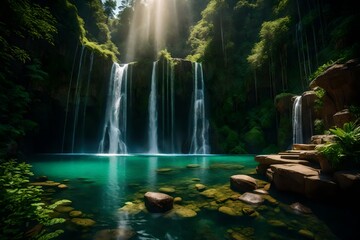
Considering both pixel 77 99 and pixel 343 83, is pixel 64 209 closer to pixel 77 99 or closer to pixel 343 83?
pixel 343 83

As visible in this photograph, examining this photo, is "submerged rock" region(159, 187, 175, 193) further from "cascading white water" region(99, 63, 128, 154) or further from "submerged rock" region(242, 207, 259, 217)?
"cascading white water" region(99, 63, 128, 154)

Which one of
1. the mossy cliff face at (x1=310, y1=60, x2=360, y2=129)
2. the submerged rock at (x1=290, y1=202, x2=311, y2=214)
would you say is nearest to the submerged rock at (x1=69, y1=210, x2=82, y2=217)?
the submerged rock at (x1=290, y1=202, x2=311, y2=214)

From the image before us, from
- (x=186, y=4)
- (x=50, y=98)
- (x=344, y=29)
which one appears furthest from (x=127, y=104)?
(x=186, y=4)

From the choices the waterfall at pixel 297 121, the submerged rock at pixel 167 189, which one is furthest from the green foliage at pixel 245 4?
the submerged rock at pixel 167 189

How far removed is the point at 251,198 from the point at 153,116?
61.9 feet

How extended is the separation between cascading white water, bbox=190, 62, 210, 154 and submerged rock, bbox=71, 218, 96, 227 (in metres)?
18.0

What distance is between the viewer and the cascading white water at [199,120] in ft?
72.6

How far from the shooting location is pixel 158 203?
4.82m

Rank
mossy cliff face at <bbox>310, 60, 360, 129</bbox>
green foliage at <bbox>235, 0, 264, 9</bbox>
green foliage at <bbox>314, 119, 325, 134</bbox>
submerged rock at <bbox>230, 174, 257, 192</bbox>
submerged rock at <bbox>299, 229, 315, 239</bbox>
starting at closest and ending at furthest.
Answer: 1. submerged rock at <bbox>299, 229, 315, 239</bbox>
2. submerged rock at <bbox>230, 174, 257, 192</bbox>
3. mossy cliff face at <bbox>310, 60, 360, 129</bbox>
4. green foliage at <bbox>314, 119, 325, 134</bbox>
5. green foliage at <bbox>235, 0, 264, 9</bbox>

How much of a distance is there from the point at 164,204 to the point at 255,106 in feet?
67.5

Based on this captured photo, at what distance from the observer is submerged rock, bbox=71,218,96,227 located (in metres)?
3.99

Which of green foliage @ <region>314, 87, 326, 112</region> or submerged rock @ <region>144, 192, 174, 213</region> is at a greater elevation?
green foliage @ <region>314, 87, 326, 112</region>

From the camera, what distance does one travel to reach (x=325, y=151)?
5402mm

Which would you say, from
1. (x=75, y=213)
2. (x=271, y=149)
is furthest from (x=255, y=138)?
(x=75, y=213)
